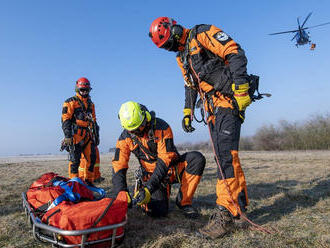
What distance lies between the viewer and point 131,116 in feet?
11.3

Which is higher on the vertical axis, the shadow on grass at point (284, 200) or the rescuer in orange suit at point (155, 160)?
the rescuer in orange suit at point (155, 160)

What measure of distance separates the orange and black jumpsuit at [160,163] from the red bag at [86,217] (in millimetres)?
1072

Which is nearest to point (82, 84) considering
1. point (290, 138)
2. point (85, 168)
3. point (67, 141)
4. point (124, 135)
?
point (67, 141)

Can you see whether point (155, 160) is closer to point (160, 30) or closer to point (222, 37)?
point (160, 30)

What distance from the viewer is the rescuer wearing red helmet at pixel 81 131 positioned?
621cm

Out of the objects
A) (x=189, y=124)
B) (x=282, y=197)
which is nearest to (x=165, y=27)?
(x=189, y=124)

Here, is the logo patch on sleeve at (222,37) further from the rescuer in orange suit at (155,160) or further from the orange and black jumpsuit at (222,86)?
the rescuer in orange suit at (155,160)

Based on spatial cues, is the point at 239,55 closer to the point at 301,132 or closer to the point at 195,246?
the point at 195,246

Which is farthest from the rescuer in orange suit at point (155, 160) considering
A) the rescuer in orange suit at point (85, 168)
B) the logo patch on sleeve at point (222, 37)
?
the rescuer in orange suit at point (85, 168)

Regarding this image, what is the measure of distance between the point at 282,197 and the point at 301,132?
21675 millimetres

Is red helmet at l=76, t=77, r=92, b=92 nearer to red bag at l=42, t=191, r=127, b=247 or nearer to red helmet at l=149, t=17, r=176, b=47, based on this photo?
red helmet at l=149, t=17, r=176, b=47

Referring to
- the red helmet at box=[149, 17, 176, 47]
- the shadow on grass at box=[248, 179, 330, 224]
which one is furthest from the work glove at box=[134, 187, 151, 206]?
the red helmet at box=[149, 17, 176, 47]

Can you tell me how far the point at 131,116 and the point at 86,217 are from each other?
1555 mm

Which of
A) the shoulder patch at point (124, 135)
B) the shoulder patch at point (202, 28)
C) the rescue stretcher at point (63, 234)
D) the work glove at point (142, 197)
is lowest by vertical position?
the rescue stretcher at point (63, 234)
